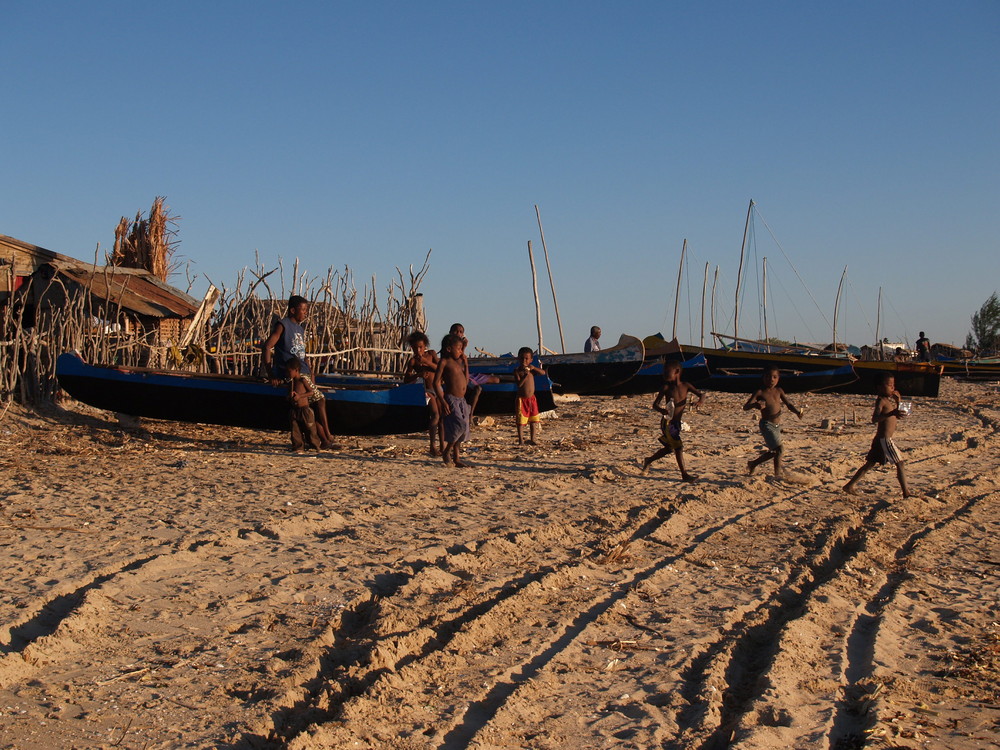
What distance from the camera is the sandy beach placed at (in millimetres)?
3078

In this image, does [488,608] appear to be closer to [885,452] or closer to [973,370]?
[885,452]

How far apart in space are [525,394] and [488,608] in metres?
6.12

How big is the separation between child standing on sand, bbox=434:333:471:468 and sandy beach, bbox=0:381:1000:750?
0.45 meters

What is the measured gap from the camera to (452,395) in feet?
27.7

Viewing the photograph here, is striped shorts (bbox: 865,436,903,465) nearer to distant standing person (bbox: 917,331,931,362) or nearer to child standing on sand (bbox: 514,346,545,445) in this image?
child standing on sand (bbox: 514,346,545,445)

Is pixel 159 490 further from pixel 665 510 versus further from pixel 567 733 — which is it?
pixel 567 733

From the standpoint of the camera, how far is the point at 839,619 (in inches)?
168

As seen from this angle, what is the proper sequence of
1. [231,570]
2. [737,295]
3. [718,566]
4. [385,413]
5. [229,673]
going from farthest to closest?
[737,295] < [385,413] < [718,566] < [231,570] < [229,673]

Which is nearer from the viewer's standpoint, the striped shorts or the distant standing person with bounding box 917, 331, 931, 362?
the striped shorts

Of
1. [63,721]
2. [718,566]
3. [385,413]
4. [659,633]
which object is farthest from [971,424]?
[63,721]

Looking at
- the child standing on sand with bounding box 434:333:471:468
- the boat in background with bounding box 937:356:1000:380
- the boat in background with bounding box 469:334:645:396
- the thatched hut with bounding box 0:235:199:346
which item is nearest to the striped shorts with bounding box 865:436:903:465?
the child standing on sand with bounding box 434:333:471:468

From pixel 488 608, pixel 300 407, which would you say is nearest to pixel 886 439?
pixel 488 608

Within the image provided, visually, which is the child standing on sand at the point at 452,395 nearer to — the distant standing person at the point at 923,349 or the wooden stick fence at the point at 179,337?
the wooden stick fence at the point at 179,337

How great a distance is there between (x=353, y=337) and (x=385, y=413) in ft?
17.8
